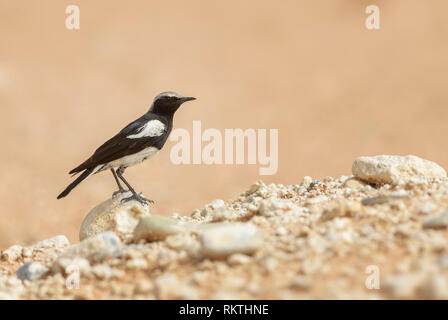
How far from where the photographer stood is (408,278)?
3.08 meters

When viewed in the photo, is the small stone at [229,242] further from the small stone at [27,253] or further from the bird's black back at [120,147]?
the small stone at [27,253]

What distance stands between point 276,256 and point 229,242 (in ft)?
1.32

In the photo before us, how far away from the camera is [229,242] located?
3.81 meters

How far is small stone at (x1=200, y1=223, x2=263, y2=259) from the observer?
3.79 metres

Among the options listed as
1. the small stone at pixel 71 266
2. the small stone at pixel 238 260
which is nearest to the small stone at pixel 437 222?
the small stone at pixel 238 260

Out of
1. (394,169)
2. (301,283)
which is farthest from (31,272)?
(394,169)

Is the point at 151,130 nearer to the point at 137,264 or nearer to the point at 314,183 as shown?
the point at 314,183

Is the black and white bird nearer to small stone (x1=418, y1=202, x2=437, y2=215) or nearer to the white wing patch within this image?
the white wing patch

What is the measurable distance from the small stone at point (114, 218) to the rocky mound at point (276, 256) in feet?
0.08

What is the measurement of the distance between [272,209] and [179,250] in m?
1.36

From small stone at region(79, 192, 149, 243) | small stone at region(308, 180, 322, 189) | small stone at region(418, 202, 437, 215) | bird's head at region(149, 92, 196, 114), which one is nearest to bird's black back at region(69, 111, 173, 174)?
bird's head at region(149, 92, 196, 114)

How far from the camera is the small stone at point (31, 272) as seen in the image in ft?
16.1
